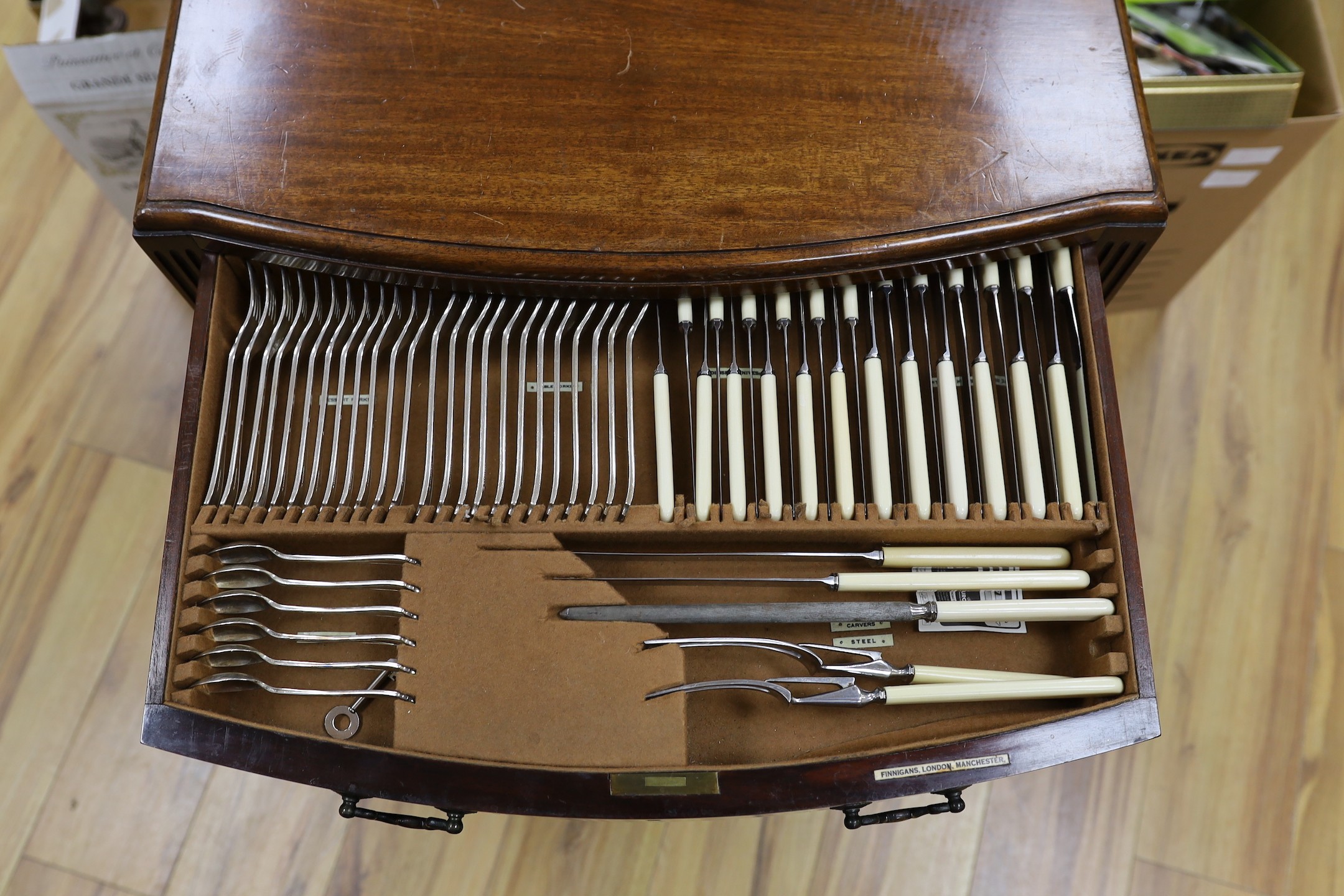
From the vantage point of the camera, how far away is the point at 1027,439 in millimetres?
1022

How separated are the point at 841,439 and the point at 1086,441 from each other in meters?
0.26

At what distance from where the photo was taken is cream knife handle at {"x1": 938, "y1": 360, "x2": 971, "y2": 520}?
1008 millimetres

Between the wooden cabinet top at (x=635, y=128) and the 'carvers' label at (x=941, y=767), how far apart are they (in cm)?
52

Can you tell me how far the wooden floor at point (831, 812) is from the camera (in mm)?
1480

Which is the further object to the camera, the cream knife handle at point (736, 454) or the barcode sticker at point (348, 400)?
the barcode sticker at point (348, 400)

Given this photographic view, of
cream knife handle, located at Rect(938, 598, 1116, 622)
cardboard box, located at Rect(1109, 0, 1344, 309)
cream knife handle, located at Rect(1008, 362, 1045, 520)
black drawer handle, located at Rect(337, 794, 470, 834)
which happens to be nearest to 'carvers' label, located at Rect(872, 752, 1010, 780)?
cream knife handle, located at Rect(938, 598, 1116, 622)

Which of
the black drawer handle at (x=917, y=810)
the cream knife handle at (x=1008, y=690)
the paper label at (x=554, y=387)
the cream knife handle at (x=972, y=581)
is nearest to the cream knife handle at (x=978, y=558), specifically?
the cream knife handle at (x=972, y=581)

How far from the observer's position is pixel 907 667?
98 cm

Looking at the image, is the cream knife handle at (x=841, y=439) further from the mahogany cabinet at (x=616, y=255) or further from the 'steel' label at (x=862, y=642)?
the 'steel' label at (x=862, y=642)

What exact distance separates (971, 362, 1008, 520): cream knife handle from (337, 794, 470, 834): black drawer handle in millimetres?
614

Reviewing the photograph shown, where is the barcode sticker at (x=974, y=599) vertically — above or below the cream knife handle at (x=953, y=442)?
below

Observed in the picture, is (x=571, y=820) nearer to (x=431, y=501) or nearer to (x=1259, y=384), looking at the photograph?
(x=431, y=501)

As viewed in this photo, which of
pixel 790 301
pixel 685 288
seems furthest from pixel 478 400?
pixel 790 301

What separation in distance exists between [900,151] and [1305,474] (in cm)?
110
